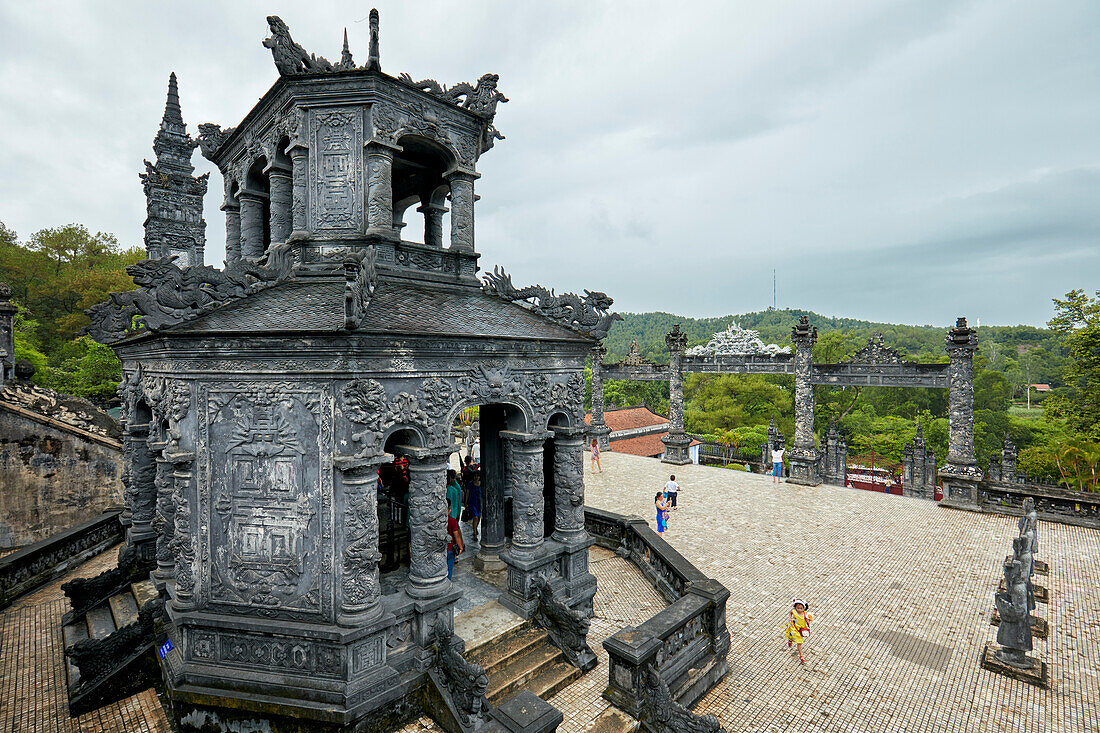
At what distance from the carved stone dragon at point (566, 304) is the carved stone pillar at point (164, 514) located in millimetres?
6622

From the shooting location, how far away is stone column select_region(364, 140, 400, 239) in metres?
9.04

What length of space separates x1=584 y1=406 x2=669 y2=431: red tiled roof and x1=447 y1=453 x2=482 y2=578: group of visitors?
30.8 metres

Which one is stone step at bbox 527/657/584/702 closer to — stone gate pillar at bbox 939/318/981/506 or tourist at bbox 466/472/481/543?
tourist at bbox 466/472/481/543

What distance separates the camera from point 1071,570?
13000mm

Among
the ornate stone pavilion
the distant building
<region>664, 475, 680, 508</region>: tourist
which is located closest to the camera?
the ornate stone pavilion

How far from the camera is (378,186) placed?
9109 millimetres

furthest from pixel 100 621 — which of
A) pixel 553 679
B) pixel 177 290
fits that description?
pixel 553 679

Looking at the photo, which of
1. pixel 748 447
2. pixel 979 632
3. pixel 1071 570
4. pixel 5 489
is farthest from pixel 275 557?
pixel 748 447

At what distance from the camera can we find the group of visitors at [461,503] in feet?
33.3

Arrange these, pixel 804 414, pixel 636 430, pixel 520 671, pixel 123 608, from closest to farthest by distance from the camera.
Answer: pixel 520 671, pixel 123 608, pixel 804 414, pixel 636 430

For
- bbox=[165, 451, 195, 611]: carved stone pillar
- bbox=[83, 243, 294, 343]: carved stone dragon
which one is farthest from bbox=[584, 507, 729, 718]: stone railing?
bbox=[83, 243, 294, 343]: carved stone dragon

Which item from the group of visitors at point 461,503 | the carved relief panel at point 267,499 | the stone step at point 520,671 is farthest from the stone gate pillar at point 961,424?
the carved relief panel at point 267,499

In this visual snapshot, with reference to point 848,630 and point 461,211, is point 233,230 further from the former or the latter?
point 848,630

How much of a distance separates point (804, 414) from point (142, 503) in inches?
1048
